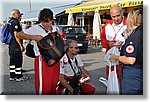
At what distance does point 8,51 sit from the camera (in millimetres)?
3244

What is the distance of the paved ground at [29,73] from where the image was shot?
297cm

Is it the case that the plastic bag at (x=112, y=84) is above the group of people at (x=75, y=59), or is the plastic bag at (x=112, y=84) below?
below

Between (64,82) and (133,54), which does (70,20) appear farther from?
(133,54)

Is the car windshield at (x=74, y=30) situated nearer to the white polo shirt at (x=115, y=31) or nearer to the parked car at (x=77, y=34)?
the parked car at (x=77, y=34)

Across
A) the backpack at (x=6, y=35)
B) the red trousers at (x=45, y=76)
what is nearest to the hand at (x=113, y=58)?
the red trousers at (x=45, y=76)

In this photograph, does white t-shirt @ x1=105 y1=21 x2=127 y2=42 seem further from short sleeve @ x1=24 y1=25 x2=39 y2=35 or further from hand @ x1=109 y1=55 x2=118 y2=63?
short sleeve @ x1=24 y1=25 x2=39 y2=35

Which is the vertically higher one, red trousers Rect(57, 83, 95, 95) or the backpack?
the backpack

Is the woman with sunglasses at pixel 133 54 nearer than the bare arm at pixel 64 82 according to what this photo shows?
Yes

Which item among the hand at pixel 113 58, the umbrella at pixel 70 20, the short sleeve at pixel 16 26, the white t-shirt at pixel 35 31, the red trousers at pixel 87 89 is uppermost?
the umbrella at pixel 70 20

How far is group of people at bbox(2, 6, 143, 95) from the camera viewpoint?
2.58 m

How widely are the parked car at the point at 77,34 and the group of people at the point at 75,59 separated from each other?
89 millimetres

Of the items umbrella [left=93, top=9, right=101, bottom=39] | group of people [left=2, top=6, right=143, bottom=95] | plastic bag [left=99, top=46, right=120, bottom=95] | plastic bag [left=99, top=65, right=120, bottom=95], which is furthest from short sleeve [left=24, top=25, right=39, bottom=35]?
plastic bag [left=99, top=65, right=120, bottom=95]

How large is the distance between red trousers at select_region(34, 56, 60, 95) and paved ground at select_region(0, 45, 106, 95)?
9 centimetres

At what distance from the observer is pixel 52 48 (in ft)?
9.30
